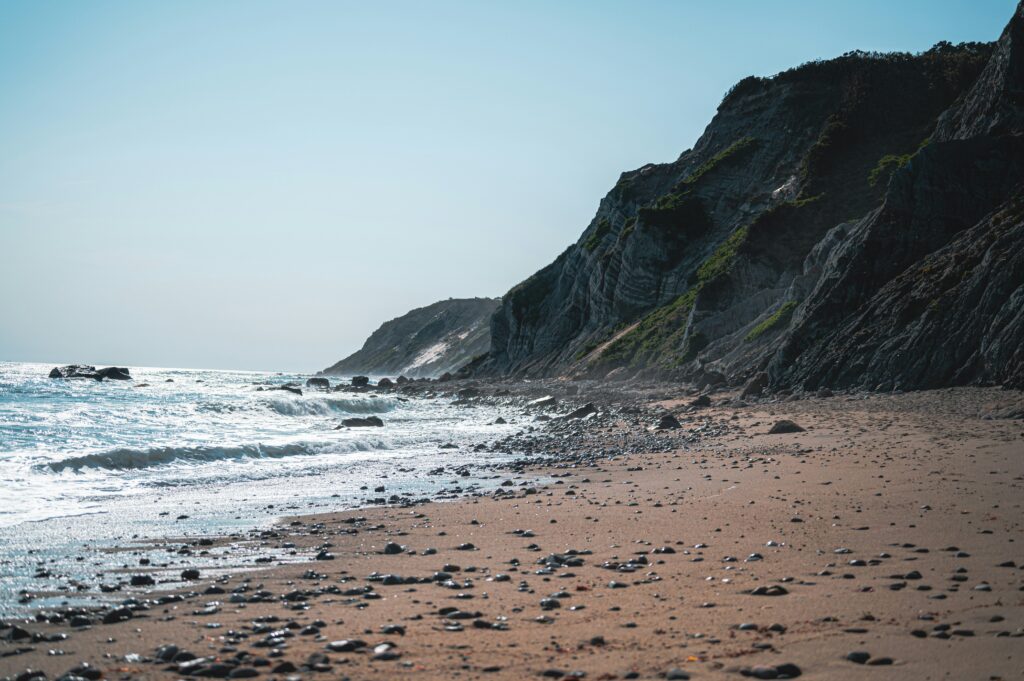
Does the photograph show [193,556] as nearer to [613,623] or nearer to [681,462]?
[613,623]

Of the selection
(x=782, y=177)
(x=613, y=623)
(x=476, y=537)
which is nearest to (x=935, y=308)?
(x=476, y=537)

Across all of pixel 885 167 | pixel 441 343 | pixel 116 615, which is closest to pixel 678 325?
pixel 885 167

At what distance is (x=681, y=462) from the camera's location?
55.2 ft

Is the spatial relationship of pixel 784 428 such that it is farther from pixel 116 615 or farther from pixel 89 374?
pixel 89 374

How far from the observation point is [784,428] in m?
19.1

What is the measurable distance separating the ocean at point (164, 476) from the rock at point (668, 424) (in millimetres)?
5503

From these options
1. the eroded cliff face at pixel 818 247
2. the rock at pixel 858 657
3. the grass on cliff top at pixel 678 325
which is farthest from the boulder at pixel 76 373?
the rock at pixel 858 657

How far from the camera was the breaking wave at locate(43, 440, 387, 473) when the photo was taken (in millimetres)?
18469

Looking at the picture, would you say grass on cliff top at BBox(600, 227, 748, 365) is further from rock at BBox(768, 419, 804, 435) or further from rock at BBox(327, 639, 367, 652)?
rock at BBox(327, 639, 367, 652)

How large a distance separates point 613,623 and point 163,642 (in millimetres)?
3358

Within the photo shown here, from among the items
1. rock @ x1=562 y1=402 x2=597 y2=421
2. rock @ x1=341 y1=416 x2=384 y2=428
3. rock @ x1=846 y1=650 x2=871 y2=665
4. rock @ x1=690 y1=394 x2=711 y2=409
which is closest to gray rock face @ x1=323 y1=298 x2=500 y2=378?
rock @ x1=341 y1=416 x2=384 y2=428

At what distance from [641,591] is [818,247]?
37810 mm

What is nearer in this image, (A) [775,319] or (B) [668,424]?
(B) [668,424]

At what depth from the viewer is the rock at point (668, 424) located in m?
23.9
